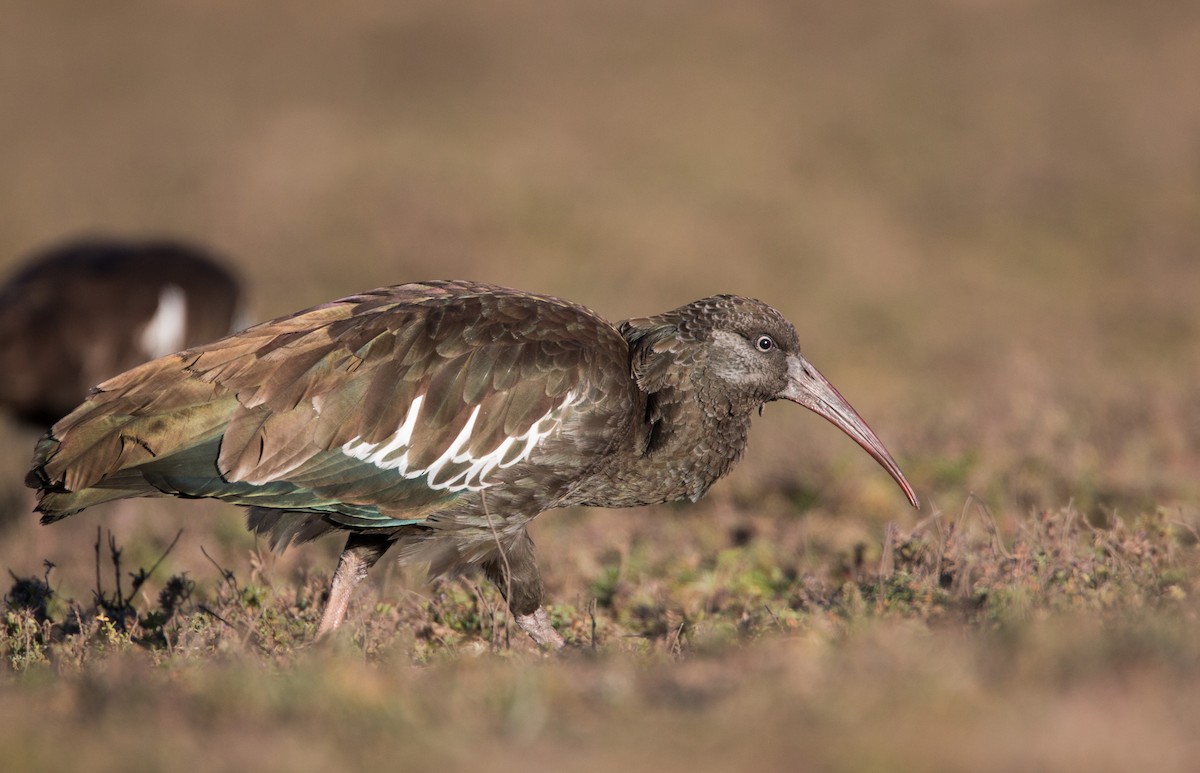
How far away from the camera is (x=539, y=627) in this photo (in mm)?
5707

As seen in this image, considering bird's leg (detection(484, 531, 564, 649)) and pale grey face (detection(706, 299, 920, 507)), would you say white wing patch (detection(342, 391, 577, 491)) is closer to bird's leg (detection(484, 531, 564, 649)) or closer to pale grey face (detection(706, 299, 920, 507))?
bird's leg (detection(484, 531, 564, 649))

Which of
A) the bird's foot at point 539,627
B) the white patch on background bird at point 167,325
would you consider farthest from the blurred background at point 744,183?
the bird's foot at point 539,627

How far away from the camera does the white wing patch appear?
544 cm

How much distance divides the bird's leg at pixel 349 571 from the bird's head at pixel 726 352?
1.33 metres

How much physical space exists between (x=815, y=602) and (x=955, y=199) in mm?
13949

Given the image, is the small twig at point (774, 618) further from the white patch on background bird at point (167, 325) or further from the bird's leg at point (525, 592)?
the white patch on background bird at point (167, 325)

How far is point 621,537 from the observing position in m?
7.62

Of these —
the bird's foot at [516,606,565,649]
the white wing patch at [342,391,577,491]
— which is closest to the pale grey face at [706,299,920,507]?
the white wing patch at [342,391,577,491]

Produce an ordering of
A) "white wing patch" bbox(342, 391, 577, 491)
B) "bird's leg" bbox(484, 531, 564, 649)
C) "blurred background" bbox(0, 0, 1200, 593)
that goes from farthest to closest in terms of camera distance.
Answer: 1. "blurred background" bbox(0, 0, 1200, 593)
2. "bird's leg" bbox(484, 531, 564, 649)
3. "white wing patch" bbox(342, 391, 577, 491)

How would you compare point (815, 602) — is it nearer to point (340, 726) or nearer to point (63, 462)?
point (340, 726)

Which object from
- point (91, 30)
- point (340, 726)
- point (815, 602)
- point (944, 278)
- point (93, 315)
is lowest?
point (340, 726)

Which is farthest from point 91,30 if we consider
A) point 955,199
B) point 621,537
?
point 621,537

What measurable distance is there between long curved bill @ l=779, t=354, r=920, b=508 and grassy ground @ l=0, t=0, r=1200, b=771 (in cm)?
38

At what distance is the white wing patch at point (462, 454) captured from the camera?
5438 millimetres
